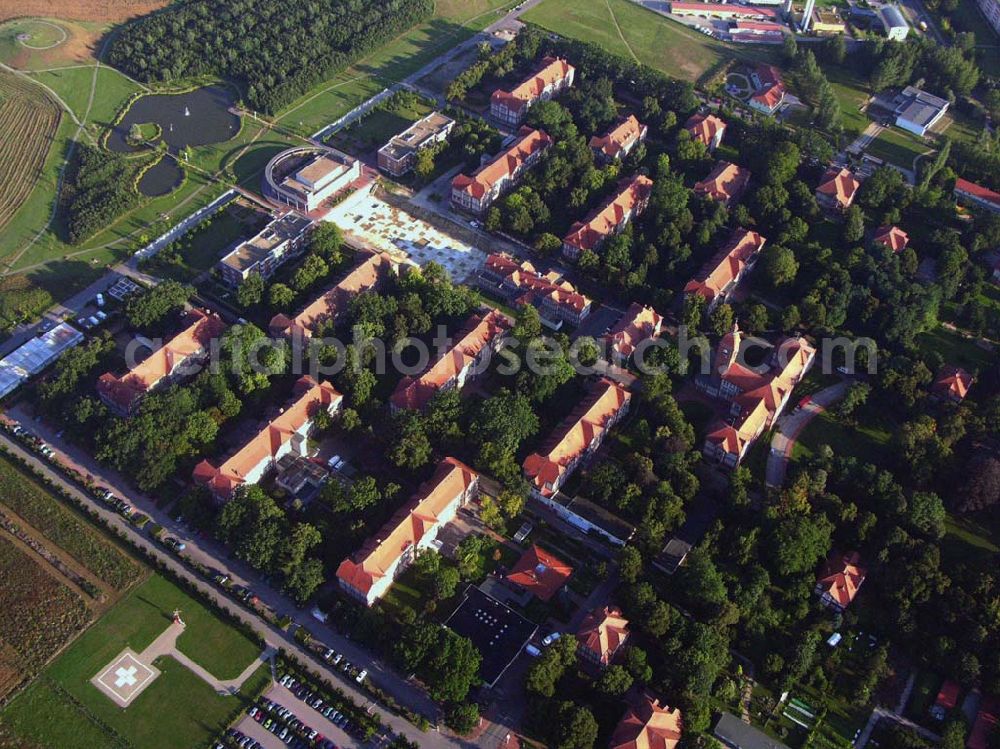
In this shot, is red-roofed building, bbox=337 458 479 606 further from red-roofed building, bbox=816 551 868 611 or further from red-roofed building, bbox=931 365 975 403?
red-roofed building, bbox=931 365 975 403

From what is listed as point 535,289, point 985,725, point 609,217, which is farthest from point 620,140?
point 985,725

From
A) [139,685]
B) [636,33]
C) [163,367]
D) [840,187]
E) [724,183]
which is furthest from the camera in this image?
[636,33]

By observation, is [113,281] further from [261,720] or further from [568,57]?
[568,57]

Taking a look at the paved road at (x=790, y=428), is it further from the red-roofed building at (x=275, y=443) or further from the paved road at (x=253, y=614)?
the red-roofed building at (x=275, y=443)

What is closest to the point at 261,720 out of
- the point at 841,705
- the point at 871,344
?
the point at 841,705

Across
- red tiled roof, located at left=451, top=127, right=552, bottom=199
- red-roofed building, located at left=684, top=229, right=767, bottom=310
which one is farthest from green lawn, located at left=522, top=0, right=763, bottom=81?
red-roofed building, located at left=684, top=229, right=767, bottom=310

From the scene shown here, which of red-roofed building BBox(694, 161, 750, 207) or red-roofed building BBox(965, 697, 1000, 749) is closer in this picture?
red-roofed building BBox(965, 697, 1000, 749)

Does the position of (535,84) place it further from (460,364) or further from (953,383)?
(953,383)

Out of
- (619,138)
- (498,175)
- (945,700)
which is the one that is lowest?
(945,700)
